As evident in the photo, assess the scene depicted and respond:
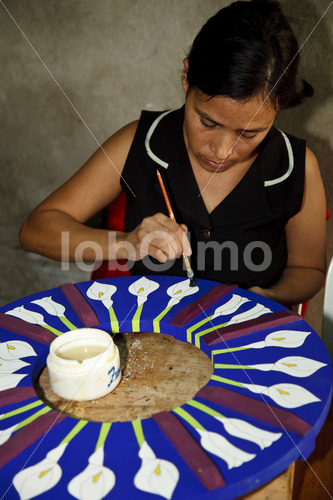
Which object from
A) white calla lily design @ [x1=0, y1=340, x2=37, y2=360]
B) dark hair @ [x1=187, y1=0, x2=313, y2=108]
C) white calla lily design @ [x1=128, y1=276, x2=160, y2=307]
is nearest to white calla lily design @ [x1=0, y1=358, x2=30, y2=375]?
white calla lily design @ [x1=0, y1=340, x2=37, y2=360]

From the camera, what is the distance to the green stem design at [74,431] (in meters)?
0.80

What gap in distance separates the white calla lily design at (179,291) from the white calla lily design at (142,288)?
5cm

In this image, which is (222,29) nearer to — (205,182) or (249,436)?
(205,182)

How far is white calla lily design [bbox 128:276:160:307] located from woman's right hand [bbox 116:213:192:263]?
0.07 m

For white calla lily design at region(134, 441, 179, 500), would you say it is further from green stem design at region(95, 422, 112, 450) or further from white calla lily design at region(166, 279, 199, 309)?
white calla lily design at region(166, 279, 199, 309)

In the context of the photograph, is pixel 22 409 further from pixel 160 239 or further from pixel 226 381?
pixel 160 239

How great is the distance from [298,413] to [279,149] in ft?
3.26

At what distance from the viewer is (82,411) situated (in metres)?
0.91

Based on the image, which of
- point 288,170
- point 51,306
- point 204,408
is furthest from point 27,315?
point 288,170

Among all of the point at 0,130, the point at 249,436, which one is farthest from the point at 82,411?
the point at 0,130

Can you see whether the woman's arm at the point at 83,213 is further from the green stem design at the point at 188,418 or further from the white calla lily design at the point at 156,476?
the white calla lily design at the point at 156,476

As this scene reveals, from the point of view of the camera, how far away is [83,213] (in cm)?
167

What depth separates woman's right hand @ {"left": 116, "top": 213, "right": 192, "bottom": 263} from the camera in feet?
4.20

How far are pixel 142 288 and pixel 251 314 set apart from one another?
0.31 metres
